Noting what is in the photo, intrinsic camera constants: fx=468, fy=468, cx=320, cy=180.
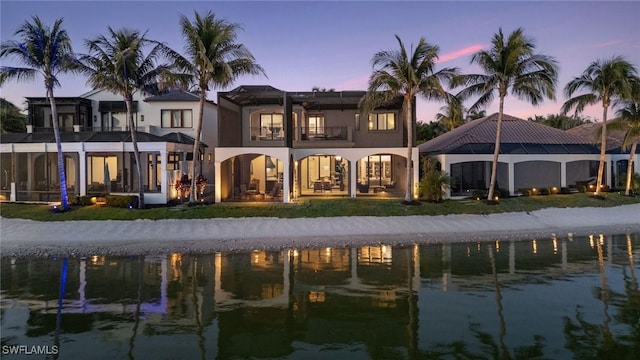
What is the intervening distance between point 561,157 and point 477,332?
23766mm

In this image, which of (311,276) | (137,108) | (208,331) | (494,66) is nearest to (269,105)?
(137,108)

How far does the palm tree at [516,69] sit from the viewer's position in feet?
75.6

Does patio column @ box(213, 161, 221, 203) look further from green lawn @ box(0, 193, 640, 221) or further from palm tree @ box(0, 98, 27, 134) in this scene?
palm tree @ box(0, 98, 27, 134)

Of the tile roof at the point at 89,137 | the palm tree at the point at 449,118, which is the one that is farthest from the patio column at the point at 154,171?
the palm tree at the point at 449,118

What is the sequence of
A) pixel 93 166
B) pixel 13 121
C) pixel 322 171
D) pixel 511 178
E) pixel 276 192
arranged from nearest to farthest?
pixel 276 192 < pixel 93 166 < pixel 511 178 < pixel 322 171 < pixel 13 121

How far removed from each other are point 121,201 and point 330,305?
50.9 ft

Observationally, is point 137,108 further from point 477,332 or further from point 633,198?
point 633,198

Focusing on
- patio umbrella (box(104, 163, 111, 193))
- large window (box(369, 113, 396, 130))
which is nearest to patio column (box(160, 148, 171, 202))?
patio umbrella (box(104, 163, 111, 193))

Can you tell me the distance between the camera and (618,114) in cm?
2844

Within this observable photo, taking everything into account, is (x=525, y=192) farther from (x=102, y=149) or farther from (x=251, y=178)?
(x=102, y=149)

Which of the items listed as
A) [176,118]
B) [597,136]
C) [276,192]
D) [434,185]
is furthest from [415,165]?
[176,118]

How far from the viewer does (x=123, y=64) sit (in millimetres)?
21375

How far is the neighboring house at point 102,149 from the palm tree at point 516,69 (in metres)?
16.7

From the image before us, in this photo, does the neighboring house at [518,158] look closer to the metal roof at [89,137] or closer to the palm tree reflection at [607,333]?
the palm tree reflection at [607,333]
